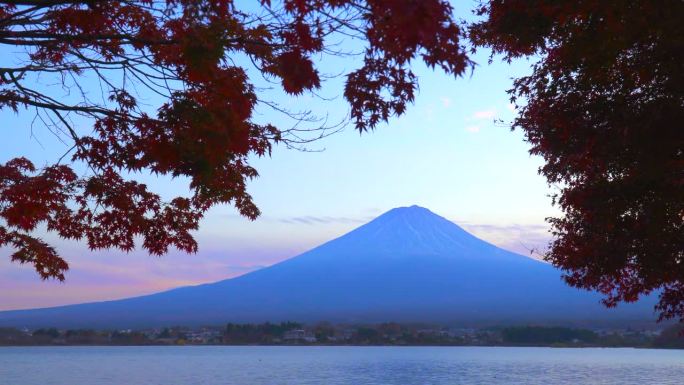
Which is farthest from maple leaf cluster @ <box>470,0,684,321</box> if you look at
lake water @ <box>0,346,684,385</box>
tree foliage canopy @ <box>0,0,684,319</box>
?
lake water @ <box>0,346,684,385</box>

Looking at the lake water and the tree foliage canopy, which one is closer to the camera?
the tree foliage canopy

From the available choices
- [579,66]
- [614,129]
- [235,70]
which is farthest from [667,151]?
[235,70]

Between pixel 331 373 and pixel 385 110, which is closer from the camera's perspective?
pixel 385 110

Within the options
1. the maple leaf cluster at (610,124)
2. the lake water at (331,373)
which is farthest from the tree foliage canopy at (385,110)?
the lake water at (331,373)

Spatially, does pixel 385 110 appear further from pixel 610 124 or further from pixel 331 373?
pixel 331 373

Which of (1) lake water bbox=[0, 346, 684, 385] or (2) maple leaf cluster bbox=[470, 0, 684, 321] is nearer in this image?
(2) maple leaf cluster bbox=[470, 0, 684, 321]

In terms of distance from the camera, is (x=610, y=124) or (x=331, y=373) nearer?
(x=610, y=124)

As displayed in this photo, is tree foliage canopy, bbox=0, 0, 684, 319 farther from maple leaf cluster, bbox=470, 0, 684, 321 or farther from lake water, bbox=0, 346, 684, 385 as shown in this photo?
lake water, bbox=0, 346, 684, 385

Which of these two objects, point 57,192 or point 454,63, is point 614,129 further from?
point 57,192

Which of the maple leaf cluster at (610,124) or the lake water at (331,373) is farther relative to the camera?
the lake water at (331,373)

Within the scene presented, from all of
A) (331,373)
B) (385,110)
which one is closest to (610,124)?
(385,110)

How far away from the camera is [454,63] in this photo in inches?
241

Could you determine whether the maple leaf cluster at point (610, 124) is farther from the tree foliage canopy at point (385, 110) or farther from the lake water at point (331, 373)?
the lake water at point (331, 373)

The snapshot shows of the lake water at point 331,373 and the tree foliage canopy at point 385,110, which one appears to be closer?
the tree foliage canopy at point 385,110
